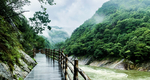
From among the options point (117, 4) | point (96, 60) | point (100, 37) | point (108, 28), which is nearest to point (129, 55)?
point (96, 60)

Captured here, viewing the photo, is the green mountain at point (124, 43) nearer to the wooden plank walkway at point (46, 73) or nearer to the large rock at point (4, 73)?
the wooden plank walkway at point (46, 73)

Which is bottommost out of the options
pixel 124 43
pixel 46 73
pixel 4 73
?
pixel 46 73

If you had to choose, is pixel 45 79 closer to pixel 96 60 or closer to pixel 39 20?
pixel 39 20

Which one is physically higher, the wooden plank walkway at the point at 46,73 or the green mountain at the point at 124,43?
the green mountain at the point at 124,43

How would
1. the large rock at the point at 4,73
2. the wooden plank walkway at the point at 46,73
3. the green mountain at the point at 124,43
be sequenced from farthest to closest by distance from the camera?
1. the green mountain at the point at 124,43
2. the wooden plank walkway at the point at 46,73
3. the large rock at the point at 4,73

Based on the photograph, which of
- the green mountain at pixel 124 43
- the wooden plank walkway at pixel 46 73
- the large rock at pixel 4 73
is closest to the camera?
the large rock at pixel 4 73

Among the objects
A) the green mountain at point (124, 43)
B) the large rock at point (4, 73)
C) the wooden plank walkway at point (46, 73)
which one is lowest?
the wooden plank walkway at point (46, 73)

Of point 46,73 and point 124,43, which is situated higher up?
point 124,43

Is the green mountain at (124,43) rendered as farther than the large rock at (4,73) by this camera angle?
Yes

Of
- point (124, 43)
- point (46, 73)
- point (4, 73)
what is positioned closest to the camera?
point (4, 73)

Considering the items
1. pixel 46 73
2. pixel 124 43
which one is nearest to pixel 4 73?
pixel 46 73

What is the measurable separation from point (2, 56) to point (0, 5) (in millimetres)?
2787

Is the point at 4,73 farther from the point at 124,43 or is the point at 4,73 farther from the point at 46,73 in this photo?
the point at 124,43

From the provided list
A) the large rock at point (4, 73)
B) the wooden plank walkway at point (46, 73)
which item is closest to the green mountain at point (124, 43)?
the wooden plank walkway at point (46, 73)
